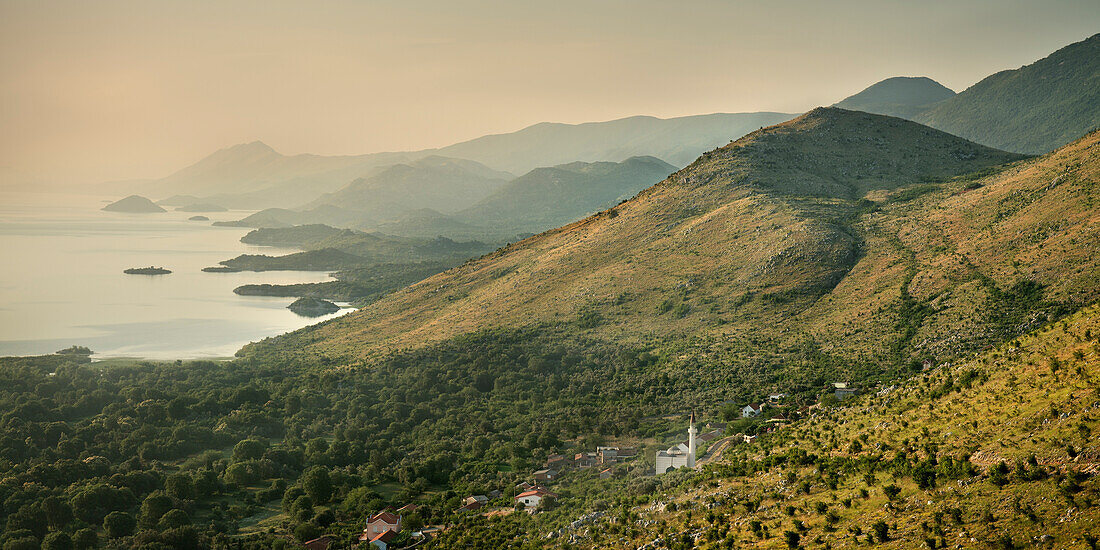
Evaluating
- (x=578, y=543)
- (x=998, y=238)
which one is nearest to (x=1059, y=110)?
(x=998, y=238)

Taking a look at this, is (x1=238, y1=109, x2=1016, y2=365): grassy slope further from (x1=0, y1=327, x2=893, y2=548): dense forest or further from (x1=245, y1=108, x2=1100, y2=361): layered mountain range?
(x1=0, y1=327, x2=893, y2=548): dense forest

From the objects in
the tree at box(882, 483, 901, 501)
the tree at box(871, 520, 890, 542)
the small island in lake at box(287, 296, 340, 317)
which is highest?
the tree at box(882, 483, 901, 501)

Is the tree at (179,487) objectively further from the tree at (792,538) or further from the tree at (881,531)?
the tree at (881,531)

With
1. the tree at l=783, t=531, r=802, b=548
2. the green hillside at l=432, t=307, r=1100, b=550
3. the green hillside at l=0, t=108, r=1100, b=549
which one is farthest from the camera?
the green hillside at l=0, t=108, r=1100, b=549

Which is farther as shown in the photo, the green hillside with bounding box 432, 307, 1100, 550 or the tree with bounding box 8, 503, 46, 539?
the tree with bounding box 8, 503, 46, 539

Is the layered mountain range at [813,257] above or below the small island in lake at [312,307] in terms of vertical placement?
above

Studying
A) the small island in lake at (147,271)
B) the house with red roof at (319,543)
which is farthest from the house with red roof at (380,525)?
the small island in lake at (147,271)

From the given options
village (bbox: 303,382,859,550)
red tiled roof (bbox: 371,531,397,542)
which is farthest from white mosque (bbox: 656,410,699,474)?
red tiled roof (bbox: 371,531,397,542)
